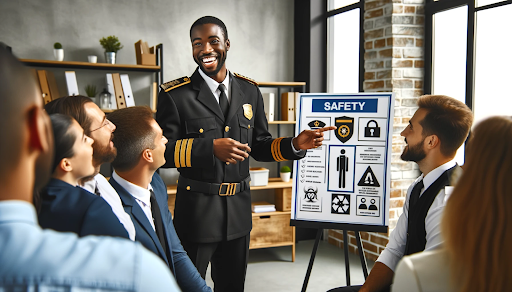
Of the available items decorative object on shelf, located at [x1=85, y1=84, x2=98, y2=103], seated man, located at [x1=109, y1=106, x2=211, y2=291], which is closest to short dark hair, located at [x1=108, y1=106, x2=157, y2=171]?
seated man, located at [x1=109, y1=106, x2=211, y2=291]

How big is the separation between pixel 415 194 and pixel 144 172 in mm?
1085

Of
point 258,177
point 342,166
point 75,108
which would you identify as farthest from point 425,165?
point 258,177

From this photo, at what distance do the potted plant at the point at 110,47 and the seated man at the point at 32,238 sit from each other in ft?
10.7

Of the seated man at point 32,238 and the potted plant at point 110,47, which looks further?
the potted plant at point 110,47

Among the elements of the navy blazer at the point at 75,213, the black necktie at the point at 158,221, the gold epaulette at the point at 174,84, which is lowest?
the black necktie at the point at 158,221

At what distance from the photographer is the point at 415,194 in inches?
66.2

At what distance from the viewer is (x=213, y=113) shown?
2039 millimetres

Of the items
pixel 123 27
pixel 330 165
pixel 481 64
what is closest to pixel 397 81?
pixel 481 64

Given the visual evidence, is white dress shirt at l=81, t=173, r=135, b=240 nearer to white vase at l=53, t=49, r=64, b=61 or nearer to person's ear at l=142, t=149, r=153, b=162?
person's ear at l=142, t=149, r=153, b=162

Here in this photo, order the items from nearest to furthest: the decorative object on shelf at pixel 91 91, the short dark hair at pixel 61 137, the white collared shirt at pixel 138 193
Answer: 1. the short dark hair at pixel 61 137
2. the white collared shirt at pixel 138 193
3. the decorative object on shelf at pixel 91 91

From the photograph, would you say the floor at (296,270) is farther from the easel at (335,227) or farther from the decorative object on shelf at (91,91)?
the decorative object on shelf at (91,91)

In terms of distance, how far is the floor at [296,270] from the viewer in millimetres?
3164

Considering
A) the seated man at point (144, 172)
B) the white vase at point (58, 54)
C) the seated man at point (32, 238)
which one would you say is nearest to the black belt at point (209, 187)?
the seated man at point (144, 172)

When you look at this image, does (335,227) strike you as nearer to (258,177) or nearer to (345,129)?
(345,129)
